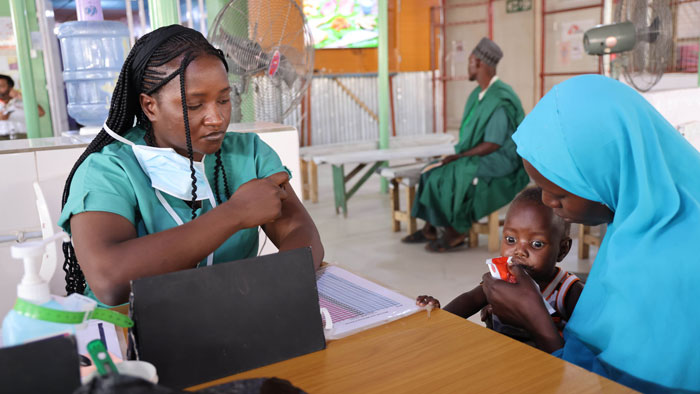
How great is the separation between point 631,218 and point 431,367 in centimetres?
44

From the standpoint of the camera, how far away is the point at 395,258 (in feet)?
14.3

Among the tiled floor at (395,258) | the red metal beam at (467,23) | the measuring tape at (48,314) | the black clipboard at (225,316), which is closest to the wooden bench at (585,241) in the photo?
the tiled floor at (395,258)

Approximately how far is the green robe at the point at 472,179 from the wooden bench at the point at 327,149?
1487mm

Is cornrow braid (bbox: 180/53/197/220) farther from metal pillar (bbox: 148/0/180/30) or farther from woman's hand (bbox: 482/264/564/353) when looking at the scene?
metal pillar (bbox: 148/0/180/30)

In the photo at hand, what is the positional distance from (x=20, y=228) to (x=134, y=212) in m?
1.07

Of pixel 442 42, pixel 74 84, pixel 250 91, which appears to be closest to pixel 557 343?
pixel 250 91

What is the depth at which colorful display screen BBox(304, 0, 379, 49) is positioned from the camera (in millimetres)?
10414

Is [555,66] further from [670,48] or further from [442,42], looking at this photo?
[670,48]

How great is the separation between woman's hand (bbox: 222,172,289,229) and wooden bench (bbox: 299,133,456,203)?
4.41 m

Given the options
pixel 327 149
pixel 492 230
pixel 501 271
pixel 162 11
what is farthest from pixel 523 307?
pixel 327 149

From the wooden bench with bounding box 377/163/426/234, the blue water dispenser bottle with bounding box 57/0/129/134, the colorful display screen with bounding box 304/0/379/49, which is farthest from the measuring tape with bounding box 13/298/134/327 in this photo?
the colorful display screen with bounding box 304/0/379/49

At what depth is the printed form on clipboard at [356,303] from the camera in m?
1.10

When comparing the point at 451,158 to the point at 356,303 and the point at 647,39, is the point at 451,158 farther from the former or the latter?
the point at 356,303

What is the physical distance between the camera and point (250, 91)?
2906 mm
